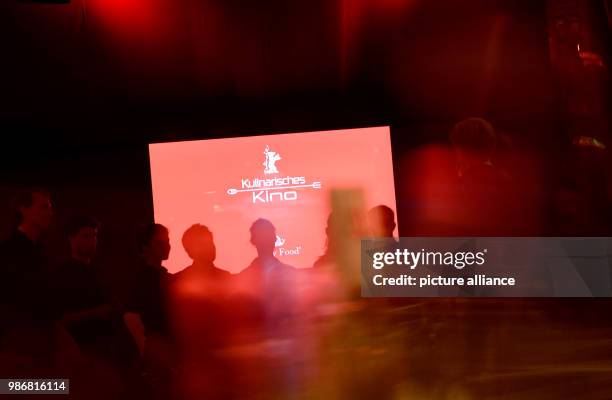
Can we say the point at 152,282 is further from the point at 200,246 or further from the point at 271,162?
the point at 271,162

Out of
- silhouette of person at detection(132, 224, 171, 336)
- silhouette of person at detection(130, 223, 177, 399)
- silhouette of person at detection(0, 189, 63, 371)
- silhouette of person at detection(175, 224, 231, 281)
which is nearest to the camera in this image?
silhouette of person at detection(130, 223, 177, 399)

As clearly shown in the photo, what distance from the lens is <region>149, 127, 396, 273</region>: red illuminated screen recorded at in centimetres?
456

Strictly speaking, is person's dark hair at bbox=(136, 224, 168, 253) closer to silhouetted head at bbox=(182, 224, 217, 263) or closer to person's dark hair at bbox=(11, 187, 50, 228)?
silhouetted head at bbox=(182, 224, 217, 263)

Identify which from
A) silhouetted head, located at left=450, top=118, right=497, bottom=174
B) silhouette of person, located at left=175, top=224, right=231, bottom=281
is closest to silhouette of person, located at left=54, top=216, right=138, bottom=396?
silhouette of person, located at left=175, top=224, right=231, bottom=281

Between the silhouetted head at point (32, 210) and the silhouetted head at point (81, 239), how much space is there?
0.54 ft

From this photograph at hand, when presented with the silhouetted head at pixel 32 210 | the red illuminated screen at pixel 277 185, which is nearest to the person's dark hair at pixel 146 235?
the silhouetted head at pixel 32 210

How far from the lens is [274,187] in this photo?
181 inches

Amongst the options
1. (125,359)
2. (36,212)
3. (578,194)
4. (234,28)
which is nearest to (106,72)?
(234,28)

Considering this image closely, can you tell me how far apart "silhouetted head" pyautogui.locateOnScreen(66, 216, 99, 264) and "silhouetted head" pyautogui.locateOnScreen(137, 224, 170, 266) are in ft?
0.64

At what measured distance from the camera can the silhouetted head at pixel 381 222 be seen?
2.79m

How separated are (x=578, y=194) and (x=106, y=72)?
3.19 metres

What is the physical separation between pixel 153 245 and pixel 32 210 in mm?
481

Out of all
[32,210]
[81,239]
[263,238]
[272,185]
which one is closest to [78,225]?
[81,239]

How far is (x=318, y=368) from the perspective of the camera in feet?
5.62
